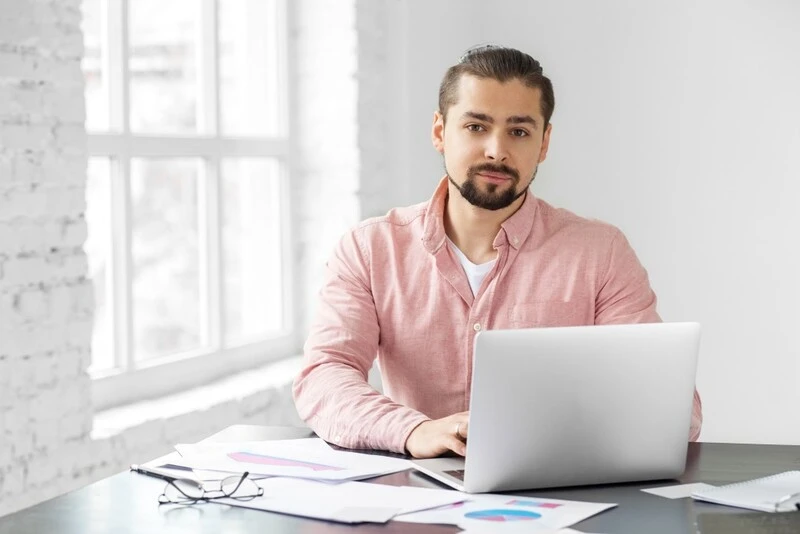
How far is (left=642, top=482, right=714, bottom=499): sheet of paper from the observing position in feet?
5.04

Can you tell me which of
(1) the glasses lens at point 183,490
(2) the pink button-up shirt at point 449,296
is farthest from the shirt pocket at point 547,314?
(1) the glasses lens at point 183,490

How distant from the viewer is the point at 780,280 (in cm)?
366

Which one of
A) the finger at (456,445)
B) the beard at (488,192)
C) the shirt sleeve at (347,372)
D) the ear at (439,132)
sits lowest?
the finger at (456,445)

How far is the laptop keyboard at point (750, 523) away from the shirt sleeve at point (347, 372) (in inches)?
21.1

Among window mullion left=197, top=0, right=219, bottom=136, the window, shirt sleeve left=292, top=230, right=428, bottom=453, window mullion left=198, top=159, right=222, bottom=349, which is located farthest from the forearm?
window mullion left=197, top=0, right=219, bottom=136

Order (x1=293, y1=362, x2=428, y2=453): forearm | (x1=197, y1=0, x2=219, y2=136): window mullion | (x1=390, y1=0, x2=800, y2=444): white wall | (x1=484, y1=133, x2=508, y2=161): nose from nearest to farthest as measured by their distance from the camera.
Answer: (x1=293, y1=362, x2=428, y2=453): forearm < (x1=484, y1=133, x2=508, y2=161): nose < (x1=197, y1=0, x2=219, y2=136): window mullion < (x1=390, y1=0, x2=800, y2=444): white wall

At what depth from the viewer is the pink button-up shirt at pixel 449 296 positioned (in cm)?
221

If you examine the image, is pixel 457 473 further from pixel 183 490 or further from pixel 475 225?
pixel 475 225

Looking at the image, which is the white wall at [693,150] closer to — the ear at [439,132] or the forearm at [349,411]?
the ear at [439,132]

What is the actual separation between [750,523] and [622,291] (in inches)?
34.3

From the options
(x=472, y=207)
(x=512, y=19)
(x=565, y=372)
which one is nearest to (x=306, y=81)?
(x=512, y=19)

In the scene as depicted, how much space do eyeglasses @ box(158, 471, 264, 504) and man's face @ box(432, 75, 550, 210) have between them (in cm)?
85

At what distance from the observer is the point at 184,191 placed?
10.1 ft

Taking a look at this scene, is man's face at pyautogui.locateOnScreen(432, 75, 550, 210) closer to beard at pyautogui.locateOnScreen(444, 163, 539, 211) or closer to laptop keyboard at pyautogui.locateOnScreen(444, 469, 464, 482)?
beard at pyautogui.locateOnScreen(444, 163, 539, 211)
